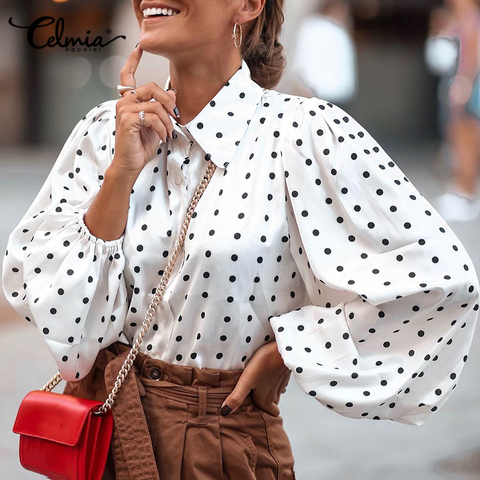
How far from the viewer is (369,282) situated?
152cm

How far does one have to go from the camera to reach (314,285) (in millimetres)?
1628

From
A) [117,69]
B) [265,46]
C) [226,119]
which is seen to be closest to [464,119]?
[117,69]

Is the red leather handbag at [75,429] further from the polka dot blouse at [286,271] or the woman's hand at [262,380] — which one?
the woman's hand at [262,380]

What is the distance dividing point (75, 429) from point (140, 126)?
1.91 ft

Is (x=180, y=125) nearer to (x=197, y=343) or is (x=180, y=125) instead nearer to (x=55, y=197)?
(x=55, y=197)

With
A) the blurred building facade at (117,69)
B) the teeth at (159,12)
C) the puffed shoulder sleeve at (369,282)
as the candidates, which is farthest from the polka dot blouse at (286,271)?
the blurred building facade at (117,69)

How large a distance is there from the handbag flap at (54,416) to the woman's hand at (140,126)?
1.49ft

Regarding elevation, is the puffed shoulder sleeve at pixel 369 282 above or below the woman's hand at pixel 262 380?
above

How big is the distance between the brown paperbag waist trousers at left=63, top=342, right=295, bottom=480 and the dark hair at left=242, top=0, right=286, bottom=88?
68 centimetres

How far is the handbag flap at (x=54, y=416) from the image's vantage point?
1.57m

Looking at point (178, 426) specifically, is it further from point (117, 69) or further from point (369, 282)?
point (117, 69)

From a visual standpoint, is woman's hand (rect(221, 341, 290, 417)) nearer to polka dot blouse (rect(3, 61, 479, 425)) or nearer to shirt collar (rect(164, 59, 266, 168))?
polka dot blouse (rect(3, 61, 479, 425))

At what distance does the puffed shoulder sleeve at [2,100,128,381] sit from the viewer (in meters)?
1.58

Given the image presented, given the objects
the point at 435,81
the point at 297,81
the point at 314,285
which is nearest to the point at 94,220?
the point at 314,285
